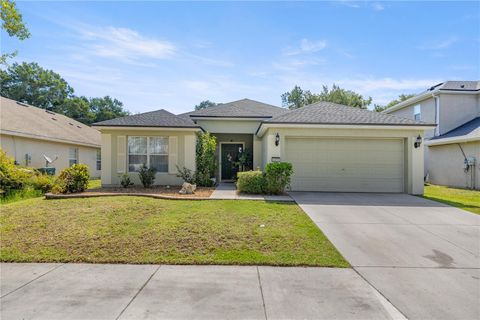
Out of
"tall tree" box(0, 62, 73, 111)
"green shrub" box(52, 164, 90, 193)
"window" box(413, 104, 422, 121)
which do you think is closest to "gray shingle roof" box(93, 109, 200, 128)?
"green shrub" box(52, 164, 90, 193)

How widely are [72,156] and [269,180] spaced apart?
48.3ft

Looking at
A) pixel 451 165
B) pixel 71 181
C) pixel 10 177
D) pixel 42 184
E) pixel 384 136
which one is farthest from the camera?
pixel 451 165

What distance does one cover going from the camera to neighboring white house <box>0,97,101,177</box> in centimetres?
1394

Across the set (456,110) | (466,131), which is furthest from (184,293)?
(456,110)

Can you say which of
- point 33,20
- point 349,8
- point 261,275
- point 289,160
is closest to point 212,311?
point 261,275

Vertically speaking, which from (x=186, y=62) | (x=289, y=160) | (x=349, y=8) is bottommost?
(x=289, y=160)

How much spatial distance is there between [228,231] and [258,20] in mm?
8133

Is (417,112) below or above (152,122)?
above

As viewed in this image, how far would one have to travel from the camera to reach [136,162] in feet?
43.5

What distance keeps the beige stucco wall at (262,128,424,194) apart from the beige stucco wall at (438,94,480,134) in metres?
7.67

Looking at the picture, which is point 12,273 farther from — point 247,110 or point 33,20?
point 247,110

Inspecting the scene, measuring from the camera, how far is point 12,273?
13.4 feet

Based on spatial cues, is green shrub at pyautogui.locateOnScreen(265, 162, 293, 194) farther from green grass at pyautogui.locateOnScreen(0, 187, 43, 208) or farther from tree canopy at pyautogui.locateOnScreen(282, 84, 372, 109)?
tree canopy at pyautogui.locateOnScreen(282, 84, 372, 109)

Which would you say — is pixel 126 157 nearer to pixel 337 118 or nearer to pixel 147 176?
pixel 147 176
